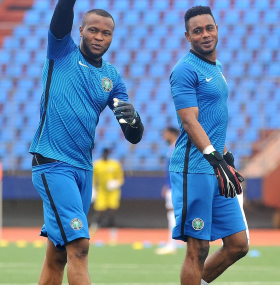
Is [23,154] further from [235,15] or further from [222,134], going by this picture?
[222,134]

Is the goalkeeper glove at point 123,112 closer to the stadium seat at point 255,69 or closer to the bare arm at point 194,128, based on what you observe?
the bare arm at point 194,128

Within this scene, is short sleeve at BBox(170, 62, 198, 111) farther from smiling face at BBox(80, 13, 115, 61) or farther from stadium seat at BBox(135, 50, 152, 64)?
stadium seat at BBox(135, 50, 152, 64)

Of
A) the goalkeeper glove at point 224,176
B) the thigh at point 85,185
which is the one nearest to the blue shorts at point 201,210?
the goalkeeper glove at point 224,176

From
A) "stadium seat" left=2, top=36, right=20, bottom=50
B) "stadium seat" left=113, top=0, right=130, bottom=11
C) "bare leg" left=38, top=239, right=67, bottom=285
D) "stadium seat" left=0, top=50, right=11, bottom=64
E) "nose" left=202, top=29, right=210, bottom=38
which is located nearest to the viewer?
"bare leg" left=38, top=239, right=67, bottom=285

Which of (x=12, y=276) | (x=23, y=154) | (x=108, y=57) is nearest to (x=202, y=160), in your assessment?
(x=12, y=276)

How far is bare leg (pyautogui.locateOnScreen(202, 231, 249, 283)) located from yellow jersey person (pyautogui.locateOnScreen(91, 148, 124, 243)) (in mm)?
11434

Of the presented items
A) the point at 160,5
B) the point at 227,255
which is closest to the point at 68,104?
the point at 227,255

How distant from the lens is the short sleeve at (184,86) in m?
5.22

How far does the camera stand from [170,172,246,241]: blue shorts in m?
5.29

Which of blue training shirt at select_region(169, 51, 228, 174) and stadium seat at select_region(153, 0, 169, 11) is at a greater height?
stadium seat at select_region(153, 0, 169, 11)

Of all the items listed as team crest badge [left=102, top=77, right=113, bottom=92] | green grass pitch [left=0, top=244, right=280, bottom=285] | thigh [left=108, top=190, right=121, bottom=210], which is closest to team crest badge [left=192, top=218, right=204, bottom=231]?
team crest badge [left=102, top=77, right=113, bottom=92]

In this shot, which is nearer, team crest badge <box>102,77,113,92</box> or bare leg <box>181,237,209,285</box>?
team crest badge <box>102,77,113,92</box>

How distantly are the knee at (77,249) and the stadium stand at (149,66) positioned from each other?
13060 millimetres

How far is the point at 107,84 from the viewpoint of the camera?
5055 millimetres
